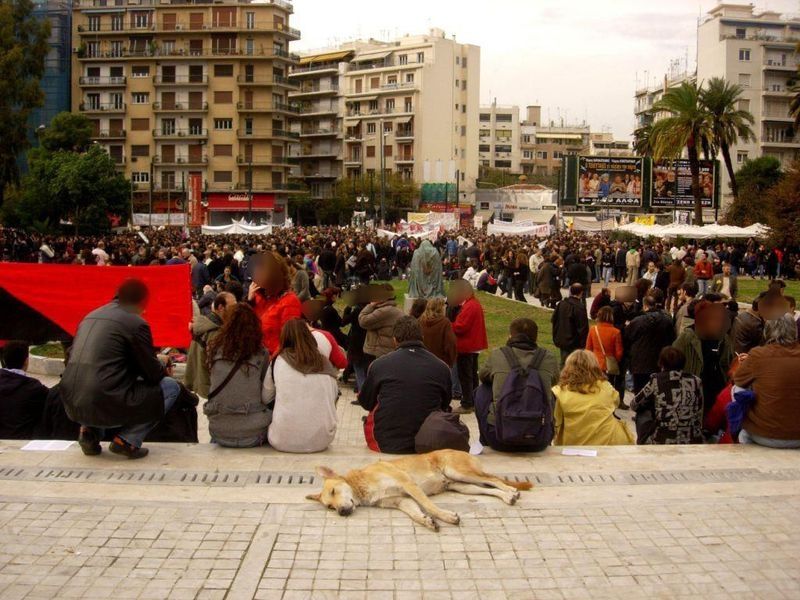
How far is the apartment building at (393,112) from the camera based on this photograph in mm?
97688

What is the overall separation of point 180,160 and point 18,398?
256ft

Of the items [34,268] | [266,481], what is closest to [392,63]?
Result: [34,268]

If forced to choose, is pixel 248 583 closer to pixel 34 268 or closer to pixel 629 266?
pixel 34 268

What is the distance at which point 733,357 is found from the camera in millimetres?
10367

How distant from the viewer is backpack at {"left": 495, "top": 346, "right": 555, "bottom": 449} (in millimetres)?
7387

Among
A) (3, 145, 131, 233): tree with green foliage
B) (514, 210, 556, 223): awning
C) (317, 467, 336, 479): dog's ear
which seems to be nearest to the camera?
(317, 467, 336, 479): dog's ear

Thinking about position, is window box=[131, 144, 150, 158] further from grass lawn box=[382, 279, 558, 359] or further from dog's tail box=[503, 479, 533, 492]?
dog's tail box=[503, 479, 533, 492]

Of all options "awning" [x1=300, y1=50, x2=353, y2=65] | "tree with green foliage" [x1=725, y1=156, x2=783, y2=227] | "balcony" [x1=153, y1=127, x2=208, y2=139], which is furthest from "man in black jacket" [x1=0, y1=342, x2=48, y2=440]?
"awning" [x1=300, y1=50, x2=353, y2=65]

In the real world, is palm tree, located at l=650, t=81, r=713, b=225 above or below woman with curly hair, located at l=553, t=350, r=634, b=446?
above

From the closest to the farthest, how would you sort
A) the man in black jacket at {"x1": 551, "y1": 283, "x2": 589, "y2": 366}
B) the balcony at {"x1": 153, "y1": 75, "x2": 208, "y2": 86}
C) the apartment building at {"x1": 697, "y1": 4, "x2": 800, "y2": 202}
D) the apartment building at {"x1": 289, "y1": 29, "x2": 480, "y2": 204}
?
the man in black jacket at {"x1": 551, "y1": 283, "x2": 589, "y2": 366}
the balcony at {"x1": 153, "y1": 75, "x2": 208, "y2": 86}
the apartment building at {"x1": 697, "y1": 4, "x2": 800, "y2": 202}
the apartment building at {"x1": 289, "y1": 29, "x2": 480, "y2": 204}

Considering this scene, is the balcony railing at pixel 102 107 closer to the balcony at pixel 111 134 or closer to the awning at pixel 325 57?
the balcony at pixel 111 134

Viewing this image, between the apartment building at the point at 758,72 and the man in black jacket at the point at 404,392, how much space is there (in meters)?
81.7

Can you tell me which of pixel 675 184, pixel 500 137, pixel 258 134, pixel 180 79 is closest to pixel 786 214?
pixel 675 184

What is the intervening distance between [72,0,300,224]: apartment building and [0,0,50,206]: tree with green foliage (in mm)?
32624
